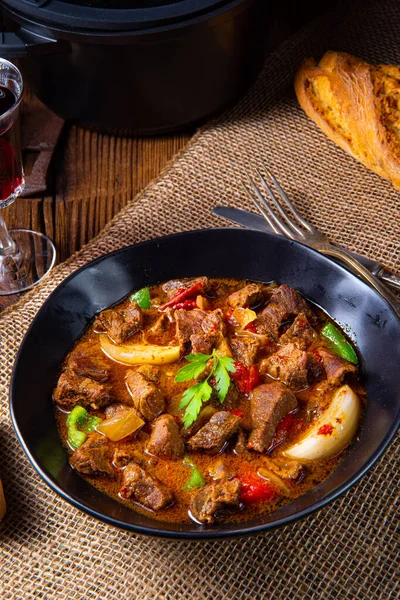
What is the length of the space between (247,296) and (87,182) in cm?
183

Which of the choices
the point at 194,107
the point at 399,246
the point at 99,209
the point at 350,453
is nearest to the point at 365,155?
the point at 399,246

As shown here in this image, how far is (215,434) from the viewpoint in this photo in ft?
9.66

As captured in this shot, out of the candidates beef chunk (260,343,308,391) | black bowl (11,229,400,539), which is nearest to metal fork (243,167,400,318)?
black bowl (11,229,400,539)

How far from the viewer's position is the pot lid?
389cm

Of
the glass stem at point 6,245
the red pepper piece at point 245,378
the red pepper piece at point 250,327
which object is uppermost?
the red pepper piece at point 250,327

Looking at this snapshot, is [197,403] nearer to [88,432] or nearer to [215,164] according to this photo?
[88,432]

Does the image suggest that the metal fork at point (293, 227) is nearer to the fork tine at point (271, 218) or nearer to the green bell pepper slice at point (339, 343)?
the fork tine at point (271, 218)

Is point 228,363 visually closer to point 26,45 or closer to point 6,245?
point 6,245

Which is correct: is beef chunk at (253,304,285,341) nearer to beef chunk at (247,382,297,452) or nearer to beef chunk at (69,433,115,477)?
beef chunk at (247,382,297,452)

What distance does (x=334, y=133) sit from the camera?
4.61 m

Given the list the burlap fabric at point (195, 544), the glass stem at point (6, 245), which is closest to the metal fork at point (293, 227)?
the burlap fabric at point (195, 544)

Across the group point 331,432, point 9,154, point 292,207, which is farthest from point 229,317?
point 9,154

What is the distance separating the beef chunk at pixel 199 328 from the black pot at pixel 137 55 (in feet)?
4.99

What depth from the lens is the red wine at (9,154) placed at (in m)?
3.72
